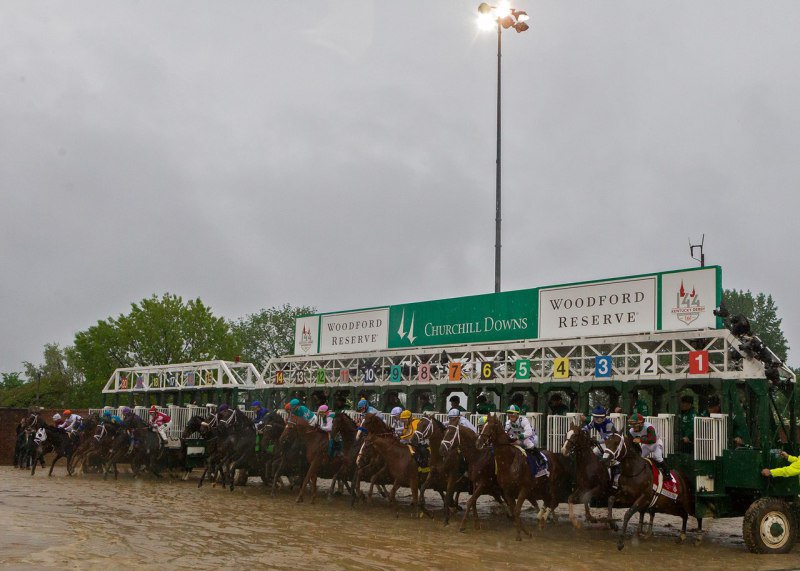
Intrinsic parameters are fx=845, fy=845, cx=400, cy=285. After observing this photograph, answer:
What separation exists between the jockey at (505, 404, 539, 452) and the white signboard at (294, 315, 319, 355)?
38.6ft

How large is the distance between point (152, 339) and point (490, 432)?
37556mm

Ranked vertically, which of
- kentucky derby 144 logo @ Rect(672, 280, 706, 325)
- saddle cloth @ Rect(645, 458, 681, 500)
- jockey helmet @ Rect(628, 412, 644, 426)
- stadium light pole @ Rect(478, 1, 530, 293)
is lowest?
saddle cloth @ Rect(645, 458, 681, 500)

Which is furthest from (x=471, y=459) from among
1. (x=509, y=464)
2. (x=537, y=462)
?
(x=537, y=462)

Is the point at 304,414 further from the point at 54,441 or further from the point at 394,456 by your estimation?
the point at 54,441

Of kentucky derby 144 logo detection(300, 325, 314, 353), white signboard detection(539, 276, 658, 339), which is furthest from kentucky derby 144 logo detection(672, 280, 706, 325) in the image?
kentucky derby 144 logo detection(300, 325, 314, 353)

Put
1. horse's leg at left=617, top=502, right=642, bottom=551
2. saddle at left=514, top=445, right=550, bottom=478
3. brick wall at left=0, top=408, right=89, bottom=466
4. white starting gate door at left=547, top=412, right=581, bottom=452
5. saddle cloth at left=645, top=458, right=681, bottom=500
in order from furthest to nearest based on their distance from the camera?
brick wall at left=0, top=408, right=89, bottom=466, white starting gate door at left=547, top=412, right=581, bottom=452, saddle at left=514, top=445, right=550, bottom=478, saddle cloth at left=645, top=458, right=681, bottom=500, horse's leg at left=617, top=502, right=642, bottom=551

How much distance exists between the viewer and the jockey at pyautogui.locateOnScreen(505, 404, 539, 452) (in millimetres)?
14297

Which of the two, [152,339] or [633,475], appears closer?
[633,475]

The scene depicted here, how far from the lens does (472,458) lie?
14.5 meters

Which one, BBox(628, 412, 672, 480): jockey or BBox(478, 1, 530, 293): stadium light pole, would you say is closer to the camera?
BBox(628, 412, 672, 480): jockey

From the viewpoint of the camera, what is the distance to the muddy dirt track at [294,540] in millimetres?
9953

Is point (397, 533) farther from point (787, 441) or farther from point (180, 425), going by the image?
point (180, 425)

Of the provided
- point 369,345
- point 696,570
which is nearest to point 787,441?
point 696,570

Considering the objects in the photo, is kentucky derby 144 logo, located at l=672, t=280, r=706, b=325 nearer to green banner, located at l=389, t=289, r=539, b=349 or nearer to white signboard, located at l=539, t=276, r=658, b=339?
white signboard, located at l=539, t=276, r=658, b=339
